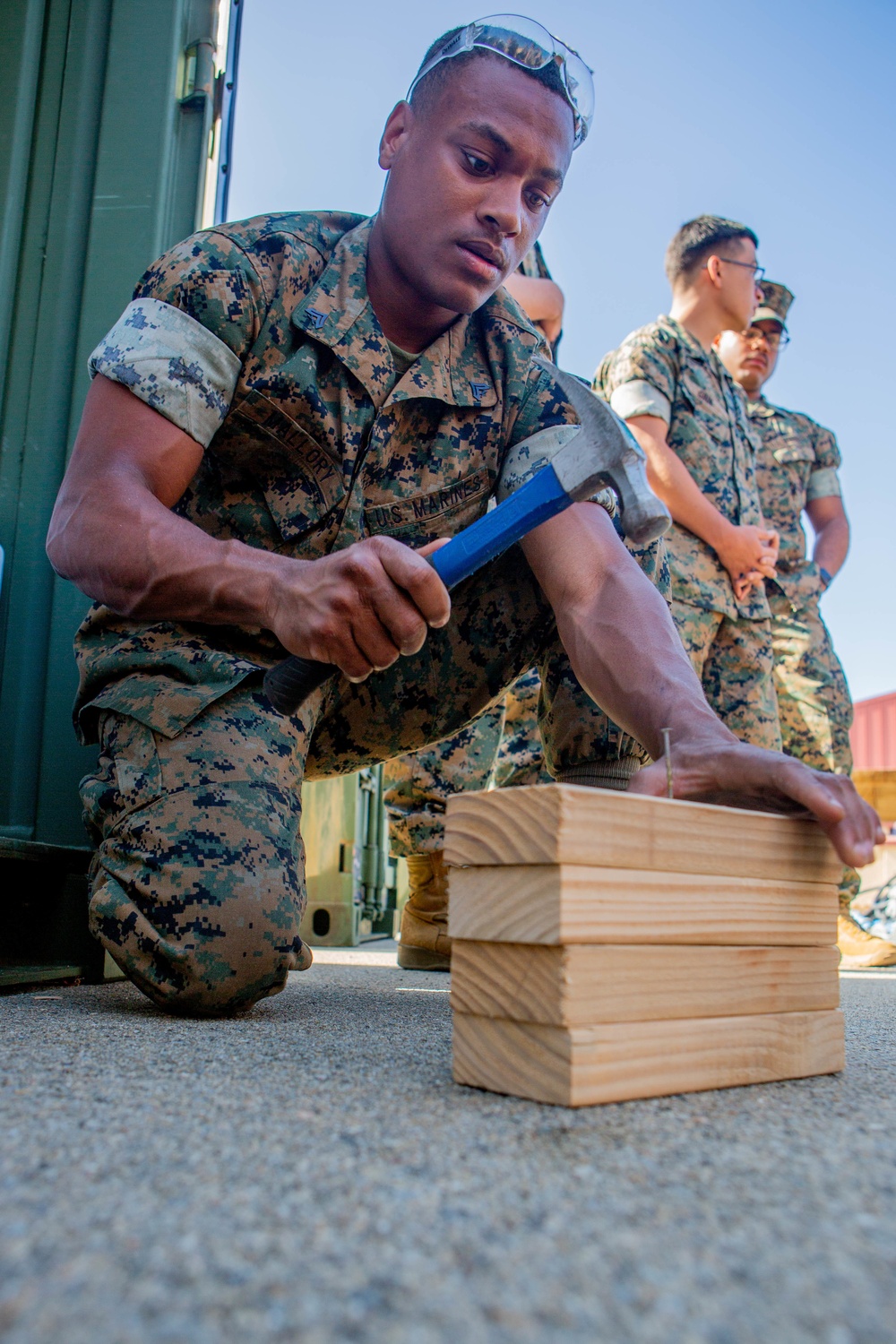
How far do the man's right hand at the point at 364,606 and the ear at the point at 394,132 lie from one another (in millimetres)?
1006

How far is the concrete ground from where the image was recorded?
15.7 inches

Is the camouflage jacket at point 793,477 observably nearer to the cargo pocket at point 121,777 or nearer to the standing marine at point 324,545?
the standing marine at point 324,545

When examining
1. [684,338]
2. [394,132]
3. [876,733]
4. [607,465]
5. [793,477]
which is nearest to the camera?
[607,465]

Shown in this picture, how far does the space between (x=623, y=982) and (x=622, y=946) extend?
0.03 meters

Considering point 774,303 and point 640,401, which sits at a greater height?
point 774,303

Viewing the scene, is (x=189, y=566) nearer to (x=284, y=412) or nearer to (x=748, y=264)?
(x=284, y=412)

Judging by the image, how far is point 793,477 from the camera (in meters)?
3.60

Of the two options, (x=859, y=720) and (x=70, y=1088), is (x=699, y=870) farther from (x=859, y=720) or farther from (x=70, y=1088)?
(x=859, y=720)

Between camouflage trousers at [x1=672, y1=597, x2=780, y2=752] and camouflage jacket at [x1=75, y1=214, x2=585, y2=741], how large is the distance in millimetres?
1059

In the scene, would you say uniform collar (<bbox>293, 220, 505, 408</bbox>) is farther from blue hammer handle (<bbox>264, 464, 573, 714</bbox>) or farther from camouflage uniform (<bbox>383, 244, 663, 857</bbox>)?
camouflage uniform (<bbox>383, 244, 663, 857</bbox>)

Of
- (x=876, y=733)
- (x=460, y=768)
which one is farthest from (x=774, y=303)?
(x=876, y=733)

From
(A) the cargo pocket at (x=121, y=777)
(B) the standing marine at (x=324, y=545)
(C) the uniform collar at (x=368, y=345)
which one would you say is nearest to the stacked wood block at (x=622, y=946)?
(B) the standing marine at (x=324, y=545)

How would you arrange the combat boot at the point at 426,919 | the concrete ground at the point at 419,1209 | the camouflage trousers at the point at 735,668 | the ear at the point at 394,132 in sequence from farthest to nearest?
the camouflage trousers at the point at 735,668 → the combat boot at the point at 426,919 → the ear at the point at 394,132 → the concrete ground at the point at 419,1209

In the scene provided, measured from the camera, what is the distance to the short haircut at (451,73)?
1630 mm
